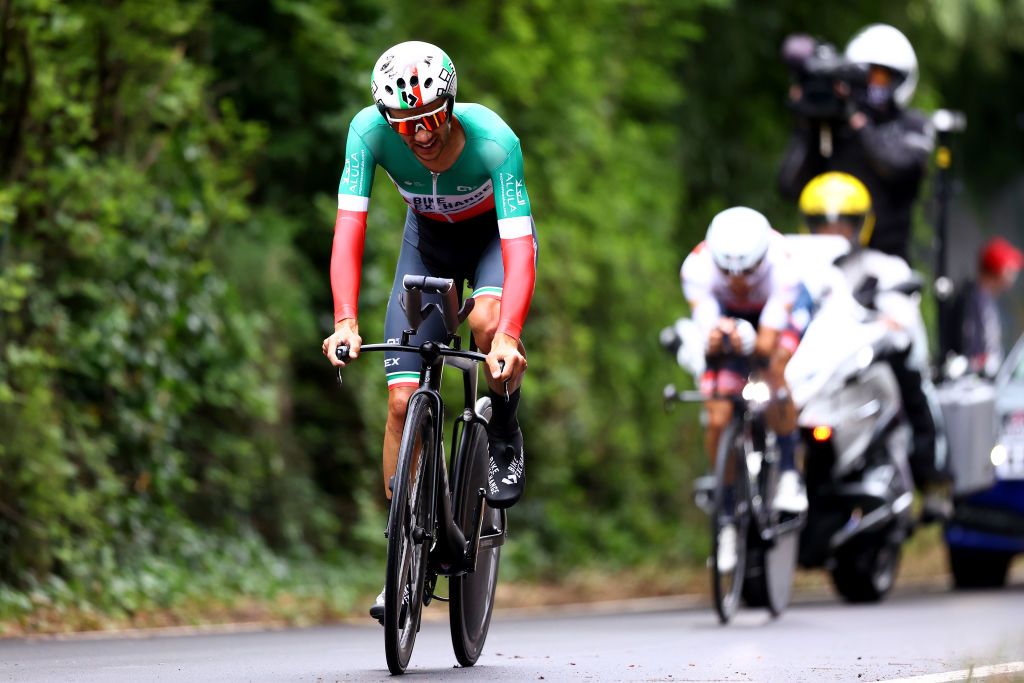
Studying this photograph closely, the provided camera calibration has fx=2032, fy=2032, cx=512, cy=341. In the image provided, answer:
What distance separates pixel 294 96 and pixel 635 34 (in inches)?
165

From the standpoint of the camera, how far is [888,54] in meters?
14.3

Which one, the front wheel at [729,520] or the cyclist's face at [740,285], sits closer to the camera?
the front wheel at [729,520]

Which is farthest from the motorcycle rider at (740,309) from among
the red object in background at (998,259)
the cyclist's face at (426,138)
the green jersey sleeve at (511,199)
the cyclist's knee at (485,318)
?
the red object in background at (998,259)

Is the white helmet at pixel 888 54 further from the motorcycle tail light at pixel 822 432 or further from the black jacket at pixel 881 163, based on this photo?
the motorcycle tail light at pixel 822 432

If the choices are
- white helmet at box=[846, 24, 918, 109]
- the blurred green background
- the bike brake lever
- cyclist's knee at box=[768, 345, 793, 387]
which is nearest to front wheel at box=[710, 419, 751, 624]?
cyclist's knee at box=[768, 345, 793, 387]

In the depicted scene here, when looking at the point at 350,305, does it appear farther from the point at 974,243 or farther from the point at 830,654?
the point at 974,243

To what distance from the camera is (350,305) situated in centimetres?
722

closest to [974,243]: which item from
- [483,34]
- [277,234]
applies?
[483,34]

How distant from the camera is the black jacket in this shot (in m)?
14.1

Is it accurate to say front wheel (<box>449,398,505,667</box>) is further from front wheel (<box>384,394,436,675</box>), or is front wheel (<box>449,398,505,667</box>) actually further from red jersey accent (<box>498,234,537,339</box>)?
red jersey accent (<box>498,234,537,339</box>)

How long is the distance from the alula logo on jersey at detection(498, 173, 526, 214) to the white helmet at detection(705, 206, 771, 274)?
3895 millimetres

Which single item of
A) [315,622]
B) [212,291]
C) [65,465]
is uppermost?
[212,291]

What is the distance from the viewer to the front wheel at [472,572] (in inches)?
302

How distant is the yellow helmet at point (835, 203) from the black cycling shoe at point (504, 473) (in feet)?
19.8
